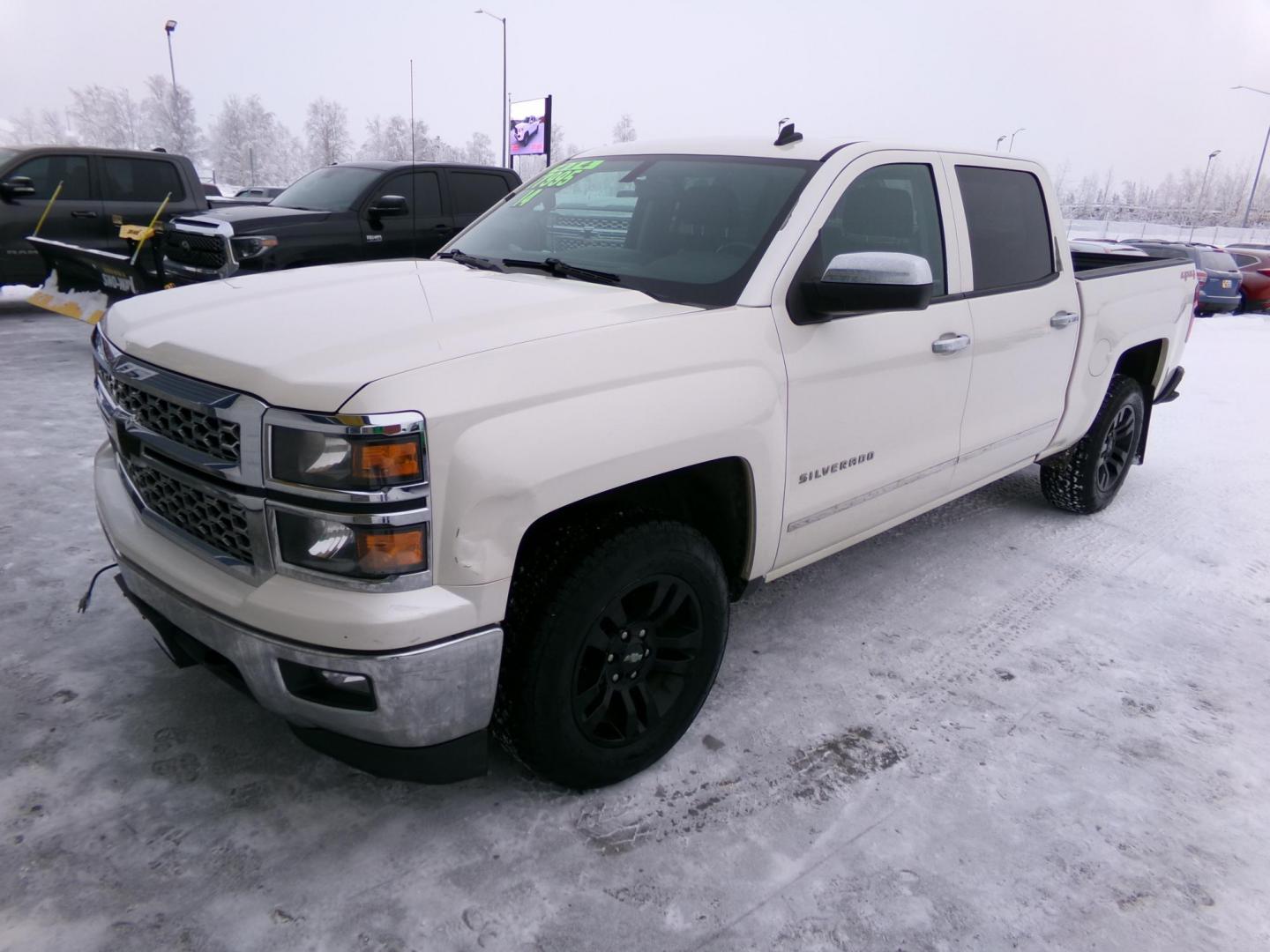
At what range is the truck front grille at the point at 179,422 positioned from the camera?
6.41 ft

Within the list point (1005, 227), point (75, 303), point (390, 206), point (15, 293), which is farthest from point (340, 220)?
point (15, 293)

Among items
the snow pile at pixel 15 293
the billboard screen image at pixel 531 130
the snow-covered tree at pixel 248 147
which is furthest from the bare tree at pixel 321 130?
the snow pile at pixel 15 293

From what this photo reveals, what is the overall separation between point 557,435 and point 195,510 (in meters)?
0.93

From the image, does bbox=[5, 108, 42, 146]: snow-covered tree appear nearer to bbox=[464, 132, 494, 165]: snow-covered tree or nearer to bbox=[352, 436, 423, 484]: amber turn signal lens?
bbox=[464, 132, 494, 165]: snow-covered tree

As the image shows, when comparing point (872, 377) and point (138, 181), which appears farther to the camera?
point (138, 181)

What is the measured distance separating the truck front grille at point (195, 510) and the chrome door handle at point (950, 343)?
2.36 metres

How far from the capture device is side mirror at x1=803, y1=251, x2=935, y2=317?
249 centimetres

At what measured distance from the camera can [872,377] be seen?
9.56ft

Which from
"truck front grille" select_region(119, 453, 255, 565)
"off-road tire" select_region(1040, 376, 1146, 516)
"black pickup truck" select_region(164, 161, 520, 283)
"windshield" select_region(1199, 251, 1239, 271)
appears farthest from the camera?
"windshield" select_region(1199, 251, 1239, 271)

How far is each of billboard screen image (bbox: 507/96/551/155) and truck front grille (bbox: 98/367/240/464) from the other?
32.1m

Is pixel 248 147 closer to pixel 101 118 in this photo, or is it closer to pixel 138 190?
pixel 101 118

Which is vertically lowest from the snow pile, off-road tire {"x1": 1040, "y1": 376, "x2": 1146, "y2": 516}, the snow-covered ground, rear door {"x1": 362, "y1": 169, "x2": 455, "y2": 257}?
the snow pile

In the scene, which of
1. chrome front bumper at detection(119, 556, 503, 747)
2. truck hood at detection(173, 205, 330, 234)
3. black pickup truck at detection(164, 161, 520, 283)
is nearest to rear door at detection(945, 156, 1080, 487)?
chrome front bumper at detection(119, 556, 503, 747)

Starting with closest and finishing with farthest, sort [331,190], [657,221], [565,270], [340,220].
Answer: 1. [565,270]
2. [657,221]
3. [340,220]
4. [331,190]
